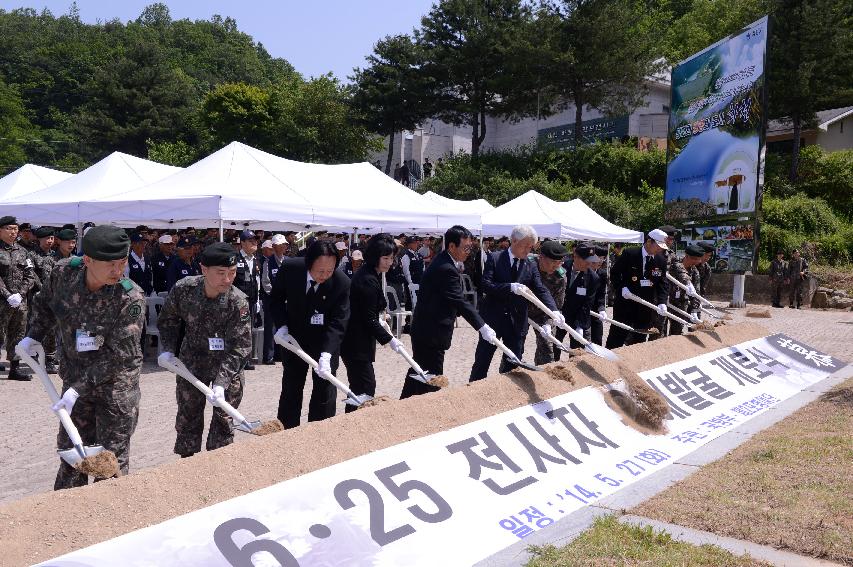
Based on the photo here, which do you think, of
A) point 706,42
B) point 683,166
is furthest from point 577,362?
point 706,42

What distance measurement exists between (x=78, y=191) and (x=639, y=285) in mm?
10506

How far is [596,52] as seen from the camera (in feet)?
116

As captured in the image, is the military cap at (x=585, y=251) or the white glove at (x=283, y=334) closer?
the white glove at (x=283, y=334)

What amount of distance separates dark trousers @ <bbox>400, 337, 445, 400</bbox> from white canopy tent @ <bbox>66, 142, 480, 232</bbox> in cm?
474

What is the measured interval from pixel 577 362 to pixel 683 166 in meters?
19.0

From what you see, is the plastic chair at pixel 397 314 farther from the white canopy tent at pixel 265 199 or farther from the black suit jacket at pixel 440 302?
the black suit jacket at pixel 440 302

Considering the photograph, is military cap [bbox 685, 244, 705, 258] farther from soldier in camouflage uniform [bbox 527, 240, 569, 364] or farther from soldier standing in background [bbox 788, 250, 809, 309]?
soldier standing in background [bbox 788, 250, 809, 309]

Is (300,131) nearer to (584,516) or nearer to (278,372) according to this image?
(278,372)

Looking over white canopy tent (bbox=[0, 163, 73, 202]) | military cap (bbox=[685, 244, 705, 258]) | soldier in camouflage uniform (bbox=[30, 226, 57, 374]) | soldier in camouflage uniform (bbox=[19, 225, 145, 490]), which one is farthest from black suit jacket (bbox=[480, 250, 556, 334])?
white canopy tent (bbox=[0, 163, 73, 202])

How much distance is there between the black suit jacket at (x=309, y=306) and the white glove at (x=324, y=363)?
0.22m

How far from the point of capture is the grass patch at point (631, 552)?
388 centimetres

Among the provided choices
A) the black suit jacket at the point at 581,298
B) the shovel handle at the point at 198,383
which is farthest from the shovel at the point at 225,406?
the black suit jacket at the point at 581,298

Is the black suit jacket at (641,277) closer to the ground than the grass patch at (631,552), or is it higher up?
higher up

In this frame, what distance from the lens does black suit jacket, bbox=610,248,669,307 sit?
31.5 ft
